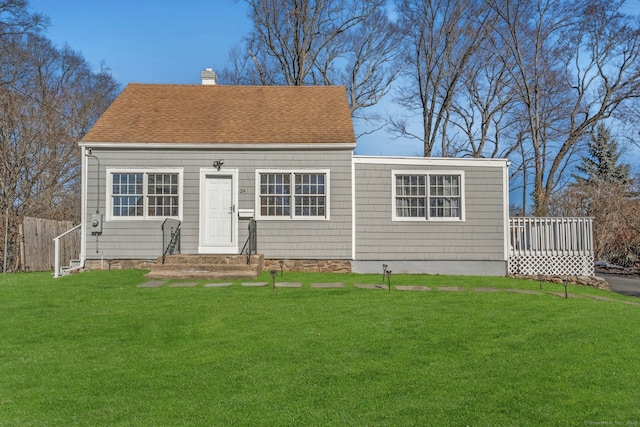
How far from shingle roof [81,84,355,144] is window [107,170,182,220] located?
36.2 inches

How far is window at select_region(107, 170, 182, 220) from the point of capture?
13.8m

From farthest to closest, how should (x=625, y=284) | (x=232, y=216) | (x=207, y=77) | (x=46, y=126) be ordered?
(x=46, y=126), (x=207, y=77), (x=625, y=284), (x=232, y=216)

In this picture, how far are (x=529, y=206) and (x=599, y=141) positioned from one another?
559 cm

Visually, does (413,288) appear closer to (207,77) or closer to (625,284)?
(625,284)

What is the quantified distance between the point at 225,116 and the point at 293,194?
3.39m

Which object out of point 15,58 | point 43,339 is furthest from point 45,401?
point 15,58

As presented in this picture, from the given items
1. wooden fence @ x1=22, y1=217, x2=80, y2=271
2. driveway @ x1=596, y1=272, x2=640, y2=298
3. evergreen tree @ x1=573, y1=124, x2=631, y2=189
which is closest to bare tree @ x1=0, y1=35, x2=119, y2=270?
wooden fence @ x1=22, y1=217, x2=80, y2=271

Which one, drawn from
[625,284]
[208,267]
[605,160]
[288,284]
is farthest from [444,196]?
[605,160]

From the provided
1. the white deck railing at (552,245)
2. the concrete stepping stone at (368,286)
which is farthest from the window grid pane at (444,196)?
the concrete stepping stone at (368,286)

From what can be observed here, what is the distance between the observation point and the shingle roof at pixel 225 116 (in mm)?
14016

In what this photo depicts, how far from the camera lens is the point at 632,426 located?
13.0 ft

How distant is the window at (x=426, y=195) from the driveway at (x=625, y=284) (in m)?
4.86

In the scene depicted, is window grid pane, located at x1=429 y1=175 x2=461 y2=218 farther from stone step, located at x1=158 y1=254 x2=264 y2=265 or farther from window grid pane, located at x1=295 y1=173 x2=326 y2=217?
stone step, located at x1=158 y1=254 x2=264 y2=265

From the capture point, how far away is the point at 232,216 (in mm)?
13914
